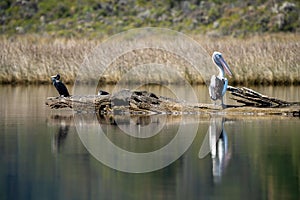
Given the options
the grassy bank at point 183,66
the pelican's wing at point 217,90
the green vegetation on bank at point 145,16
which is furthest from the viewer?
the green vegetation on bank at point 145,16

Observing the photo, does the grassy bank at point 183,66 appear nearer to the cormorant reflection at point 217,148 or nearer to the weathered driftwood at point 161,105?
the weathered driftwood at point 161,105

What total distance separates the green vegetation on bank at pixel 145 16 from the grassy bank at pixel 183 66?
61.0 feet

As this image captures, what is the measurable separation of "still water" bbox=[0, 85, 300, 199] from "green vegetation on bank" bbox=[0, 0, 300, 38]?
3104 centimetres

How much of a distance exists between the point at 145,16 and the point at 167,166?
41.4 meters

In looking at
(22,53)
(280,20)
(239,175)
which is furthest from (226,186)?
(280,20)

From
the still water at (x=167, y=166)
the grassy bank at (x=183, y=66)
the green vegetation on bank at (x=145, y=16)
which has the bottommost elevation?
the still water at (x=167, y=166)

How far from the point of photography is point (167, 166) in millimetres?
11086

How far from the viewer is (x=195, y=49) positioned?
87.9 ft

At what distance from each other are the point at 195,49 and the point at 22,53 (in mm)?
5118

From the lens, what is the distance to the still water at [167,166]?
31.2 ft

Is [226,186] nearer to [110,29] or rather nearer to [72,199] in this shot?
[72,199]

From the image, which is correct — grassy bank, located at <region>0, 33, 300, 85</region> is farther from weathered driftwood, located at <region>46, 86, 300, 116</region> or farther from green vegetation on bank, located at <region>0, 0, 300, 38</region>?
A: green vegetation on bank, located at <region>0, 0, 300, 38</region>

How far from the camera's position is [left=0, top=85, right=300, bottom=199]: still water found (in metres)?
9.52

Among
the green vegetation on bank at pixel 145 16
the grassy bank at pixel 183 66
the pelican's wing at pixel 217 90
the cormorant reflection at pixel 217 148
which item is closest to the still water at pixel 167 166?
the cormorant reflection at pixel 217 148
